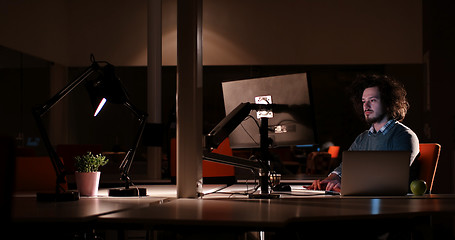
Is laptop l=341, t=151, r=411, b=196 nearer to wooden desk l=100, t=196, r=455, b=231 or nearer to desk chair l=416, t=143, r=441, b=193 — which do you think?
wooden desk l=100, t=196, r=455, b=231

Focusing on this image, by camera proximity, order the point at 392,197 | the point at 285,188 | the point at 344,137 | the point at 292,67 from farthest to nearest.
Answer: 1. the point at 344,137
2. the point at 292,67
3. the point at 285,188
4. the point at 392,197

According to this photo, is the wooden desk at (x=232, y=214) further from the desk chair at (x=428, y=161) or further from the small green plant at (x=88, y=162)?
the desk chair at (x=428, y=161)

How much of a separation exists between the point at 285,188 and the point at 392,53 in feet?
18.8

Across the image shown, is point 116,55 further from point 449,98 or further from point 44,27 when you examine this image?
point 449,98

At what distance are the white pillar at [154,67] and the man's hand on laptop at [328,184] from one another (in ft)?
9.14

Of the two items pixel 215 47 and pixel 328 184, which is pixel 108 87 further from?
pixel 215 47

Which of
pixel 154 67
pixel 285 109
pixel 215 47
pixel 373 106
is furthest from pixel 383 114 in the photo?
pixel 215 47

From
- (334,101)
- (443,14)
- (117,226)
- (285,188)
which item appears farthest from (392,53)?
(117,226)

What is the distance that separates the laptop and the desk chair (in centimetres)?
62

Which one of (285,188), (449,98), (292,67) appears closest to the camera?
(285,188)

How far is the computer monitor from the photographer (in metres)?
2.39

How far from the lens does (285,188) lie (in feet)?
8.91

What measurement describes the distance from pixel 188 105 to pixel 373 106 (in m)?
1.31

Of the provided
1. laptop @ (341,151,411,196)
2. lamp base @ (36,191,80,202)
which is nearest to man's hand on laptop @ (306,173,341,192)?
laptop @ (341,151,411,196)
